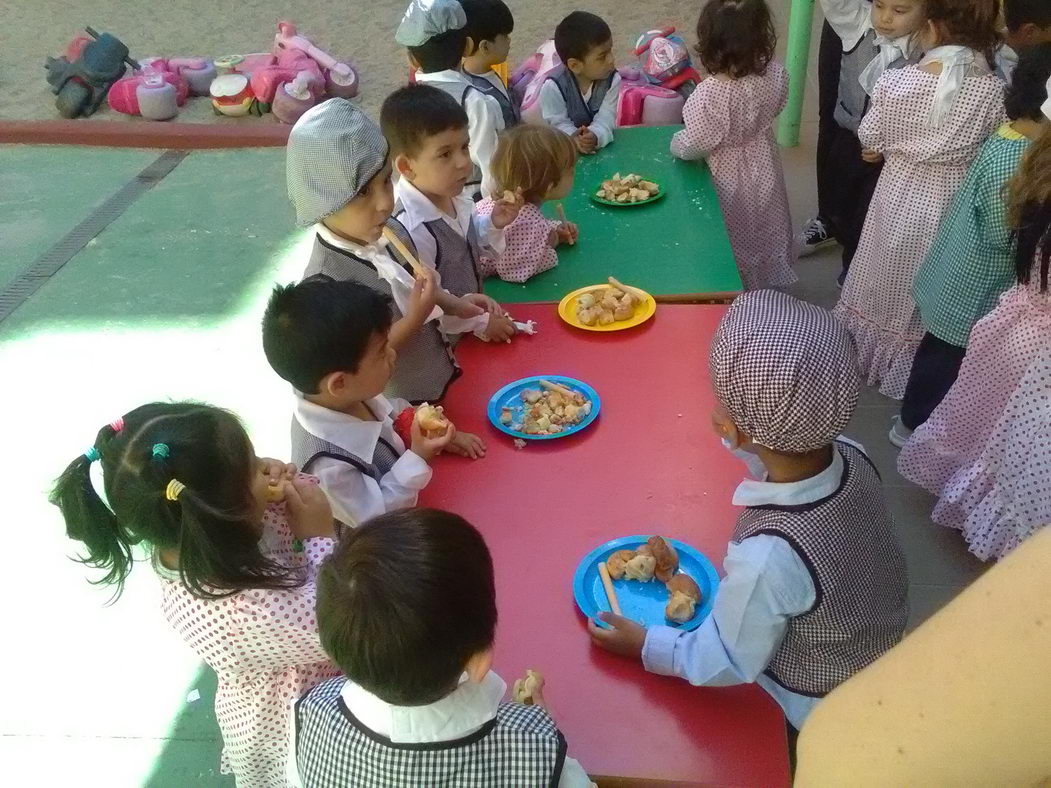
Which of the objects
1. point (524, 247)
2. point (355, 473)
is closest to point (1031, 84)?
point (524, 247)

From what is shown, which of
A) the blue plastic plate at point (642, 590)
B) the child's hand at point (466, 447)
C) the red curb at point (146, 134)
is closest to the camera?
the blue plastic plate at point (642, 590)

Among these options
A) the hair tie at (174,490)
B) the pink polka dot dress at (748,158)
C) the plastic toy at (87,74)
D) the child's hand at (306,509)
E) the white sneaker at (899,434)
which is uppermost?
the hair tie at (174,490)

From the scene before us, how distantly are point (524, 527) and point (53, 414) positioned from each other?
2724mm

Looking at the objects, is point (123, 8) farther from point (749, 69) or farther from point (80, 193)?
point (749, 69)

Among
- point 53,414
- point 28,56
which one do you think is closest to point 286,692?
point 53,414

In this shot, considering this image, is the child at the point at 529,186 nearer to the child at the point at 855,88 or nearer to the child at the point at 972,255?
the child at the point at 972,255

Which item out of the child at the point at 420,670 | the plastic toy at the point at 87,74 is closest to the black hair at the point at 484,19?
the child at the point at 420,670

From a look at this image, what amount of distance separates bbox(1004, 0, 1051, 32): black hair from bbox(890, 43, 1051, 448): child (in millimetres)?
240

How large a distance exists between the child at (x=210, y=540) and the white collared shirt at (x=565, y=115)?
104 inches

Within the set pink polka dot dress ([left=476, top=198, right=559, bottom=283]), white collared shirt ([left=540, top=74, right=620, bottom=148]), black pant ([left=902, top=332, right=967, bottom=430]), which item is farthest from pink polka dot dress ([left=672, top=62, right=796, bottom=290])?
pink polka dot dress ([left=476, top=198, right=559, bottom=283])

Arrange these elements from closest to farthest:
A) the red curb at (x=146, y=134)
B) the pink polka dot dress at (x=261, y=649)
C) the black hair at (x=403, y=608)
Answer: the black hair at (x=403, y=608), the pink polka dot dress at (x=261, y=649), the red curb at (x=146, y=134)

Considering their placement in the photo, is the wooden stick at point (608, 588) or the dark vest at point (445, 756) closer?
the dark vest at point (445, 756)

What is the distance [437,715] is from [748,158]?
10.3 ft

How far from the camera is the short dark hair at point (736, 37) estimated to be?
11.5 feet
